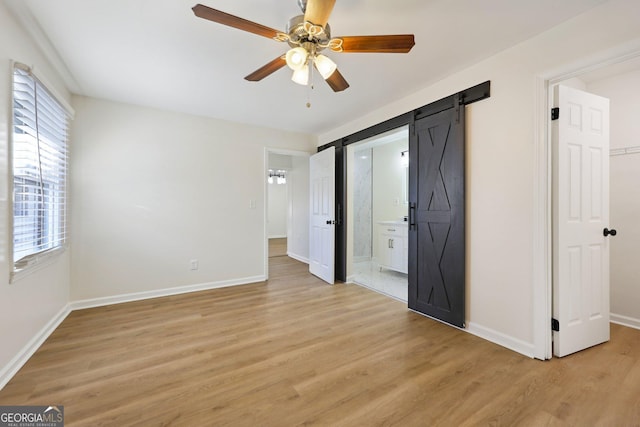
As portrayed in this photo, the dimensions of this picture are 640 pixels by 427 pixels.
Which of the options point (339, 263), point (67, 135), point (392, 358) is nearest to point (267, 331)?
point (392, 358)

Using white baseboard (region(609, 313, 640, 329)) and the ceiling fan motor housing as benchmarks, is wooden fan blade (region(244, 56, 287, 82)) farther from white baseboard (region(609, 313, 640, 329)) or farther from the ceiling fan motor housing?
white baseboard (region(609, 313, 640, 329))

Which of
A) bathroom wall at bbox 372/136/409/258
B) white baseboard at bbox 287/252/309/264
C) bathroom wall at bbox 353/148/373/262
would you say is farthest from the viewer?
white baseboard at bbox 287/252/309/264

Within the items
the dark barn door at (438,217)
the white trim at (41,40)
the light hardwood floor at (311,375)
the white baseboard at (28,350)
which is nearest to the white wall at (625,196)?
the light hardwood floor at (311,375)

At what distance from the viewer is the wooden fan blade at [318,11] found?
4.27 ft

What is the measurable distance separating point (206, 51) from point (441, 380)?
3.06 m

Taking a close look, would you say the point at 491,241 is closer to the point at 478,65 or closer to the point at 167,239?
the point at 478,65

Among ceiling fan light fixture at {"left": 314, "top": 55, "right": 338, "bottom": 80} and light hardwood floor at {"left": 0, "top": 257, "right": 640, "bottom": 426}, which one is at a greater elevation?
ceiling fan light fixture at {"left": 314, "top": 55, "right": 338, "bottom": 80}

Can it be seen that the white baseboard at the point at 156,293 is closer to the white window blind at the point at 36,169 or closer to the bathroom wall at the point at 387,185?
the white window blind at the point at 36,169

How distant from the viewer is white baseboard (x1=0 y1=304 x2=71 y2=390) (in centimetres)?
168

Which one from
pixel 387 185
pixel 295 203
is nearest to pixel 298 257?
pixel 295 203

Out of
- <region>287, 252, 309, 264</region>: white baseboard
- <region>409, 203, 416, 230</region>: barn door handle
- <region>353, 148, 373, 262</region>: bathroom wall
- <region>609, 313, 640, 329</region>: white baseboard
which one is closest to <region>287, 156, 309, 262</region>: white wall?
<region>287, 252, 309, 264</region>: white baseboard

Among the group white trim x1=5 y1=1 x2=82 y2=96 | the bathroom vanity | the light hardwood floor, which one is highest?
white trim x1=5 y1=1 x2=82 y2=96

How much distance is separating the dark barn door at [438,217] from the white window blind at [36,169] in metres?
3.36

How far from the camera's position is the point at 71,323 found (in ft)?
8.50
